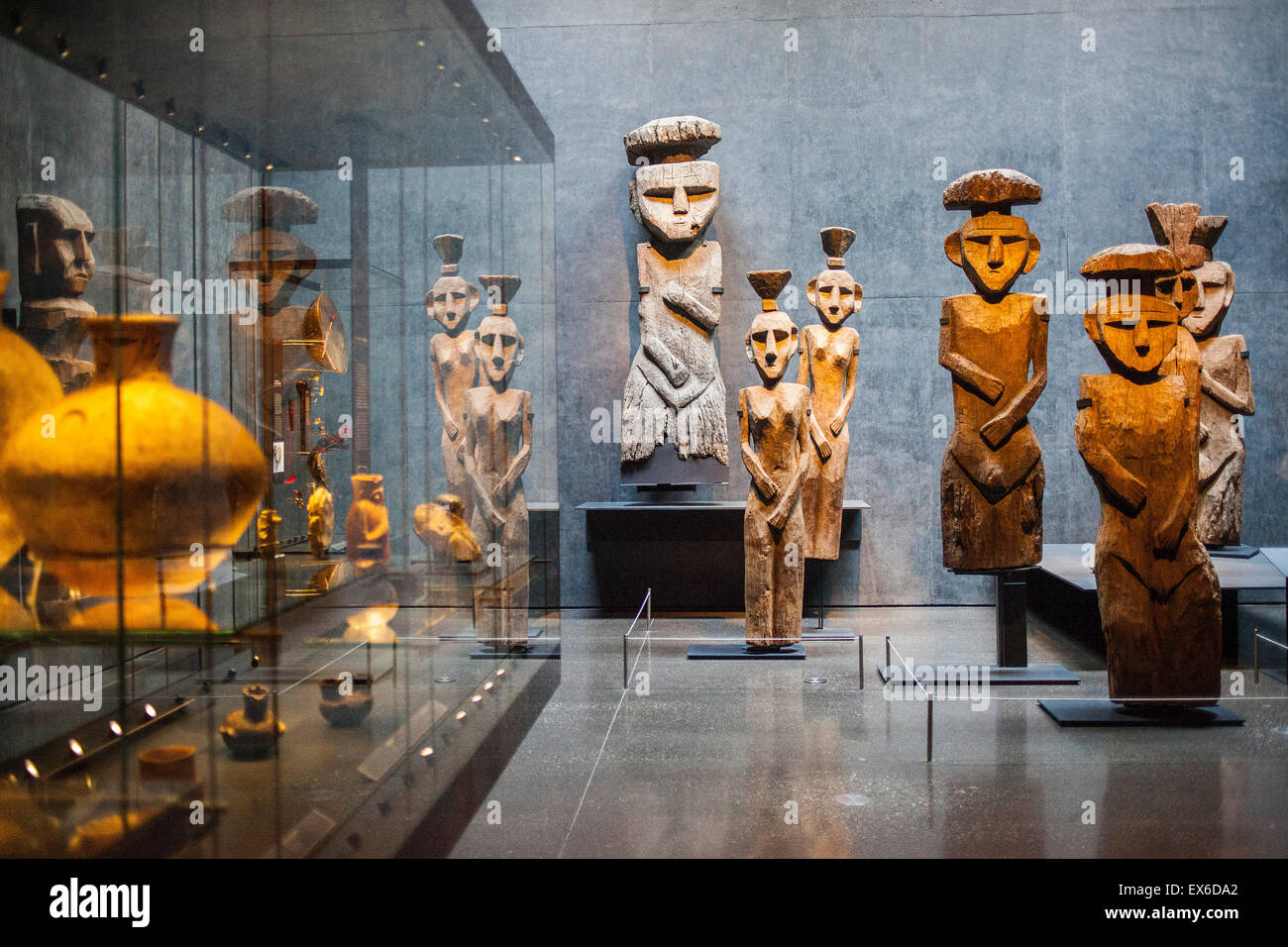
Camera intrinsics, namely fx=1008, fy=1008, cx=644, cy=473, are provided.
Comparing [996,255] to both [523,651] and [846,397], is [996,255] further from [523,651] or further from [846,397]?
[523,651]

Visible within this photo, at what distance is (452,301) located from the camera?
3121 mm

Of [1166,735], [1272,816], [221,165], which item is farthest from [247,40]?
[1166,735]

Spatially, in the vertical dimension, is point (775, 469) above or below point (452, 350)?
below

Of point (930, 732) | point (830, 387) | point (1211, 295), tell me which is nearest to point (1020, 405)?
point (930, 732)

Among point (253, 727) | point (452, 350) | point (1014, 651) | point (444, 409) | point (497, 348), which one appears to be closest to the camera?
point (253, 727)

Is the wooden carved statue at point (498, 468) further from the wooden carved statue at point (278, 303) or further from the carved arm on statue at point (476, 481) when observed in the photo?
the wooden carved statue at point (278, 303)

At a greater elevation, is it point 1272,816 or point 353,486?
point 353,486

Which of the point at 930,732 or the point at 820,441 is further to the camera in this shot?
the point at 820,441

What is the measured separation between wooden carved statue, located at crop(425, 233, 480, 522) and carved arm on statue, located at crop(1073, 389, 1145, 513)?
2.41 m

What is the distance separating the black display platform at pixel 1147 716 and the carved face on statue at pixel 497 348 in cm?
263

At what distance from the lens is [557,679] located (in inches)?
191

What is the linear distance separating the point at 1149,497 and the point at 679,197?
3691mm
